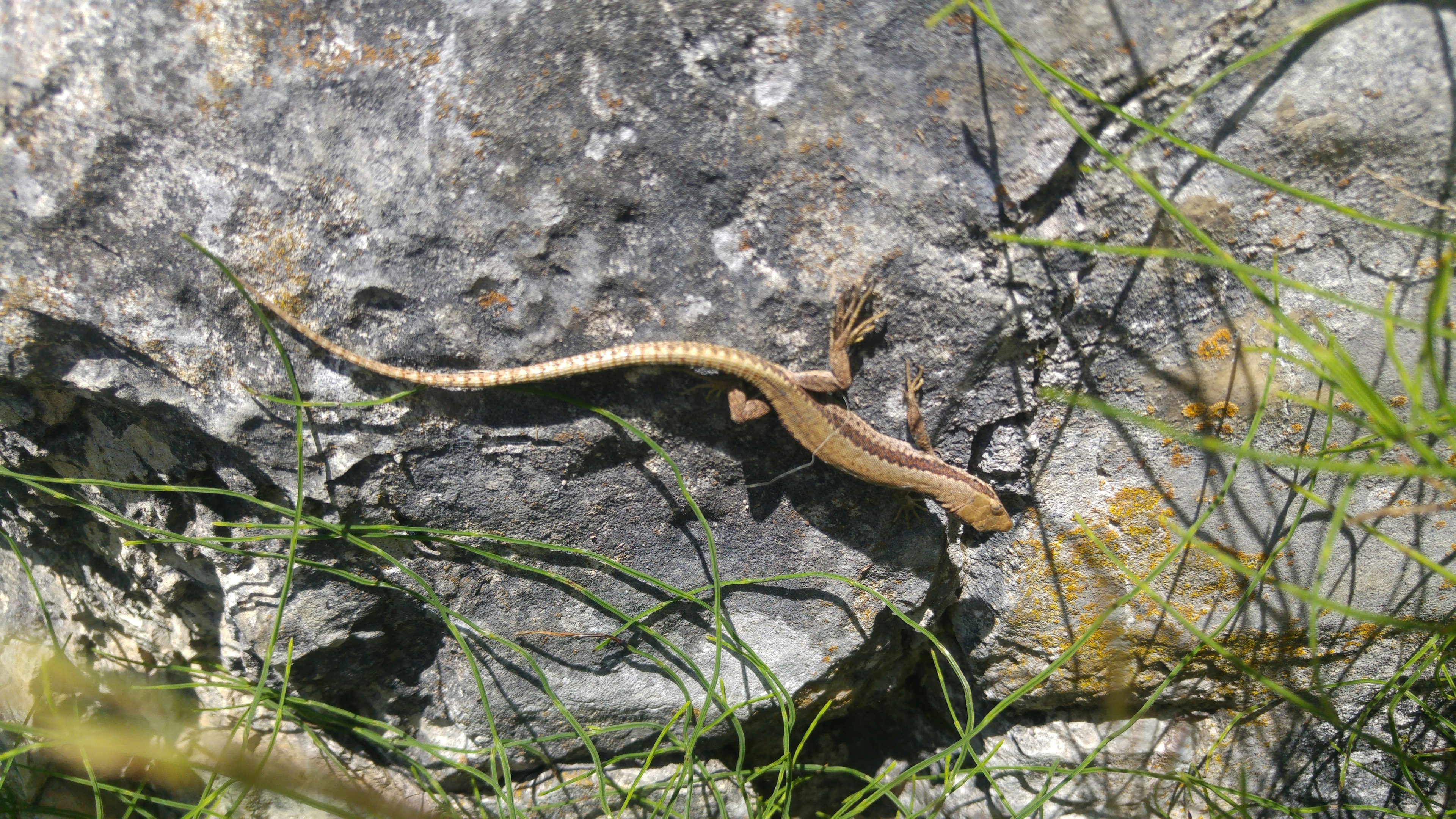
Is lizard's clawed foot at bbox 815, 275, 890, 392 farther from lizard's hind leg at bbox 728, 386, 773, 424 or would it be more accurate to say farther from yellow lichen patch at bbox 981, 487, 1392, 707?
yellow lichen patch at bbox 981, 487, 1392, 707

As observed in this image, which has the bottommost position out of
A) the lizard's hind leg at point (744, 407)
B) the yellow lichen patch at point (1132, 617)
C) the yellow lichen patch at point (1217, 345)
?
the yellow lichen patch at point (1132, 617)

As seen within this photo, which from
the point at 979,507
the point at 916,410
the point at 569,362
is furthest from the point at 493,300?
the point at 979,507

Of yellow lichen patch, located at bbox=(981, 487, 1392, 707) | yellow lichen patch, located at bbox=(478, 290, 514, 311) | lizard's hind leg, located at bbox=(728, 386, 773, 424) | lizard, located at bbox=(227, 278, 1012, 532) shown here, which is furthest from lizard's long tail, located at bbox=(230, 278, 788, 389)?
yellow lichen patch, located at bbox=(981, 487, 1392, 707)

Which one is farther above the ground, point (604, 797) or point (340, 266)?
point (340, 266)

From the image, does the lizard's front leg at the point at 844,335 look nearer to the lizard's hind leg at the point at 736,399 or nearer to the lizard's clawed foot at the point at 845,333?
the lizard's clawed foot at the point at 845,333

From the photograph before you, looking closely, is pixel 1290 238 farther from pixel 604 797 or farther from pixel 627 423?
pixel 604 797

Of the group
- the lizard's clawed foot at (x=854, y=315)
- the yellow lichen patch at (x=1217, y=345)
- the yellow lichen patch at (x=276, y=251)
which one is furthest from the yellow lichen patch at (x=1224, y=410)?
the yellow lichen patch at (x=276, y=251)

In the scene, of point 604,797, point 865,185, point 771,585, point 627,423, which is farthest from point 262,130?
point 604,797

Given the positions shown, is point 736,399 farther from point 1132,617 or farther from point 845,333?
point 1132,617
